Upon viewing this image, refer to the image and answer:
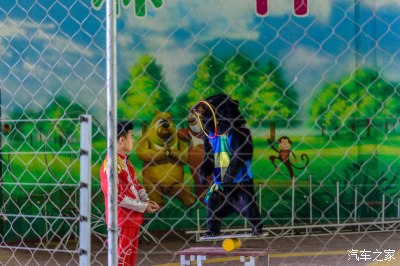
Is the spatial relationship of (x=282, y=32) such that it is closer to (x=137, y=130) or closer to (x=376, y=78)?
(x=376, y=78)

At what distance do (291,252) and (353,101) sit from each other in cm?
205

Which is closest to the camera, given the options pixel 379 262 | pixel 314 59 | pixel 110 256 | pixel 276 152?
pixel 110 256

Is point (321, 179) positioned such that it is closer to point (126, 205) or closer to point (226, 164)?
point (226, 164)

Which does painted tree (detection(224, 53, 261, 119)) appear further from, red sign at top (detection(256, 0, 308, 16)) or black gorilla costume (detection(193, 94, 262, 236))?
black gorilla costume (detection(193, 94, 262, 236))

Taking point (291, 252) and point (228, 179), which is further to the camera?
point (291, 252)

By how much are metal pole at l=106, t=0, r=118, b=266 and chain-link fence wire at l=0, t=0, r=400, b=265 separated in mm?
4751

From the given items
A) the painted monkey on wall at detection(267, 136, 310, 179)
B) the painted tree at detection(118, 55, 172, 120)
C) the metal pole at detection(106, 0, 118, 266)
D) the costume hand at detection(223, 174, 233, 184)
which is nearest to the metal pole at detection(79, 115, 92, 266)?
the metal pole at detection(106, 0, 118, 266)

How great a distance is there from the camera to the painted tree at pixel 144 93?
341 inches

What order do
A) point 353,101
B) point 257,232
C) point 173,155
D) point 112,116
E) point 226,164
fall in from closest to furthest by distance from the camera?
point 112,116, point 226,164, point 257,232, point 353,101, point 173,155

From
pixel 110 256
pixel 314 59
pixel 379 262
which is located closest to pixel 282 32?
pixel 314 59

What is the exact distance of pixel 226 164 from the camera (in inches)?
291

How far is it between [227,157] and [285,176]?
6.77ft

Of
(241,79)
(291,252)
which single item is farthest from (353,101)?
(291,252)

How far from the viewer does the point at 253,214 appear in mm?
7656
